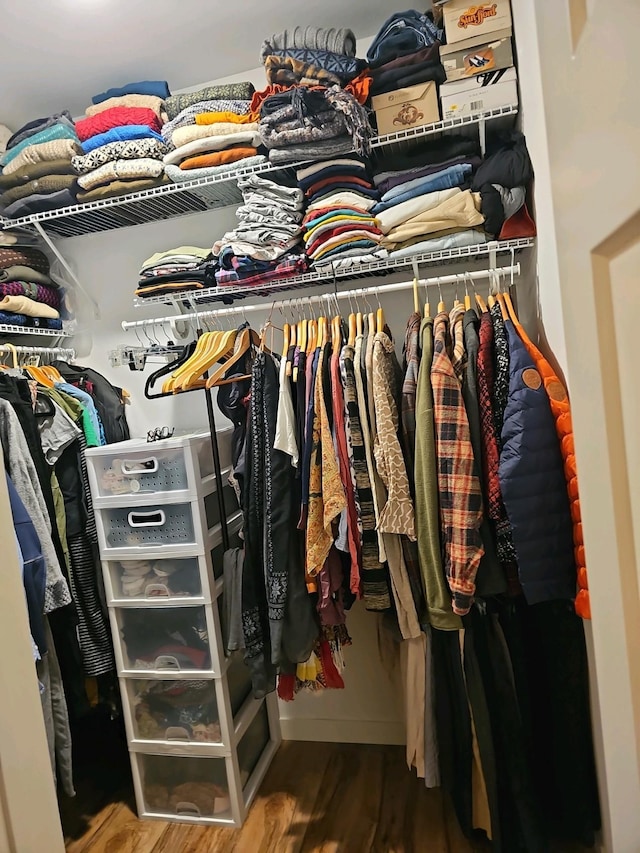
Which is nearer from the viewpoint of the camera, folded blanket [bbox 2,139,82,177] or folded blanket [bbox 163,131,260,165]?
folded blanket [bbox 163,131,260,165]

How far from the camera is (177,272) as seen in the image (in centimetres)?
203

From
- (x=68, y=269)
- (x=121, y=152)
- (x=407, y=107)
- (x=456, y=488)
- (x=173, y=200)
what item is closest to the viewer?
(x=456, y=488)

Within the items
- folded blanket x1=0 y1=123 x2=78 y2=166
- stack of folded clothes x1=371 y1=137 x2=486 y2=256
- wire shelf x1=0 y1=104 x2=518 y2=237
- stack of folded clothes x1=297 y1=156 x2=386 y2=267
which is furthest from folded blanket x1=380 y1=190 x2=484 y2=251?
folded blanket x1=0 y1=123 x2=78 y2=166

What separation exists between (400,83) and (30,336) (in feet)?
5.81

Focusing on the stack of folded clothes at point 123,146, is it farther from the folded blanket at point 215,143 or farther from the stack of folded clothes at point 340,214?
the stack of folded clothes at point 340,214

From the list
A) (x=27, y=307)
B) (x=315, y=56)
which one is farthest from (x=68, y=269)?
(x=315, y=56)

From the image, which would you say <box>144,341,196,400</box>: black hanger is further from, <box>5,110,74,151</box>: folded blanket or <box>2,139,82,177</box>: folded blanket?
<box>5,110,74,151</box>: folded blanket

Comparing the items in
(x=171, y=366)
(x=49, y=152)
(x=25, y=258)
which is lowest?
(x=171, y=366)

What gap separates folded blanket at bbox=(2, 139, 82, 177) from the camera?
204cm

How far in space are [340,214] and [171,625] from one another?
1.46 metres

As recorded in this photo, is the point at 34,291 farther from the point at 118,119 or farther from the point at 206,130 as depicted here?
the point at 206,130

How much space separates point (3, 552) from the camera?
30.2 inches

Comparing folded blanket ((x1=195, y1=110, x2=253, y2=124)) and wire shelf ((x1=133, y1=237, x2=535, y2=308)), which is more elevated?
folded blanket ((x1=195, y1=110, x2=253, y2=124))

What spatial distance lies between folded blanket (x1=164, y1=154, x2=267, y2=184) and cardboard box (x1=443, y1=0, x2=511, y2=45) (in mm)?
685
